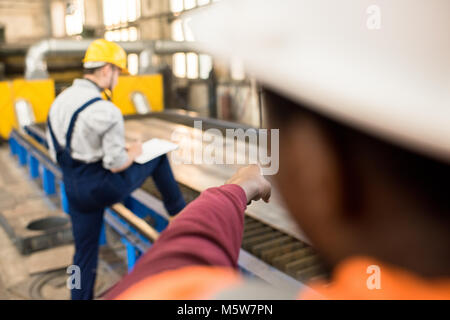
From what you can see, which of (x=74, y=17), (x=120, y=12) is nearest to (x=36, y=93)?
(x=120, y=12)


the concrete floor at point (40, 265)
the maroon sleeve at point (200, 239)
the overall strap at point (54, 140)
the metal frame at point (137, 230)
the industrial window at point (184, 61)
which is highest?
the industrial window at point (184, 61)

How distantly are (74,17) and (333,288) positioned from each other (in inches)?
747

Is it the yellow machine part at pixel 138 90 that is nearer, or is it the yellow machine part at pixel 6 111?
the yellow machine part at pixel 6 111

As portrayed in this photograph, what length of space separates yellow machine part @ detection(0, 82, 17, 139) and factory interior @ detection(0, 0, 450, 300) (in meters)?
0.51

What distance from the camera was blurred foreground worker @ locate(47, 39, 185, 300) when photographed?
1.97 m

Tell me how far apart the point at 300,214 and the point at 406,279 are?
0.39 ft

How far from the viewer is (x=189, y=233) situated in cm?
49

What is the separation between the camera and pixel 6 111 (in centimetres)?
687

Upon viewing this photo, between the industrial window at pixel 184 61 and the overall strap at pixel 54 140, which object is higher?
the industrial window at pixel 184 61

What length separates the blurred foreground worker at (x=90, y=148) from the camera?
1974 mm

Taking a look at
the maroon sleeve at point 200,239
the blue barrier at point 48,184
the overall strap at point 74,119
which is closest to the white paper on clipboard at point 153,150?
the overall strap at point 74,119

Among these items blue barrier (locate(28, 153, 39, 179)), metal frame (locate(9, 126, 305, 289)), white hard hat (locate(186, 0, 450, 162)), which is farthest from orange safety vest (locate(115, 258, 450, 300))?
blue barrier (locate(28, 153, 39, 179))

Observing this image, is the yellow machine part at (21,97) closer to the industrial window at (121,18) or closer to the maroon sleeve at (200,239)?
the industrial window at (121,18)

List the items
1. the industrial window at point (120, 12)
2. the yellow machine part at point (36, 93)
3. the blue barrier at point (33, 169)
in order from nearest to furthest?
the blue barrier at point (33, 169)
the yellow machine part at point (36, 93)
the industrial window at point (120, 12)
